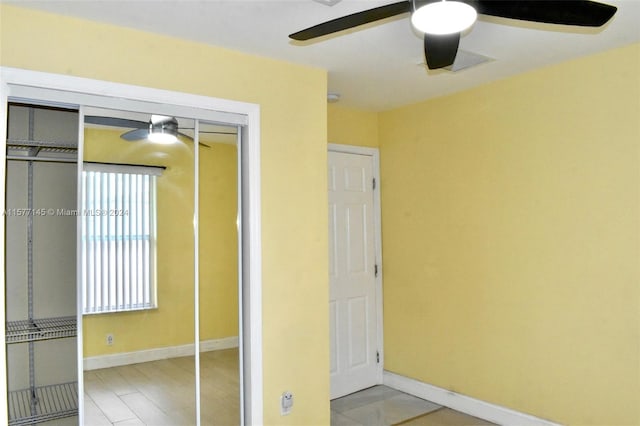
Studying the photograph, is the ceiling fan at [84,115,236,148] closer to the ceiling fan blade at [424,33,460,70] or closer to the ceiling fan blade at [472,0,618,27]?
the ceiling fan blade at [424,33,460,70]

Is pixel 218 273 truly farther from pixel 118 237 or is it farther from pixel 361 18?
pixel 361 18

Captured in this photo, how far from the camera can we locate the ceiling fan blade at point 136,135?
2800 millimetres

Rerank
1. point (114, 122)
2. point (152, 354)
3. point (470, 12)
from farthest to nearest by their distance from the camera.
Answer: point (152, 354), point (114, 122), point (470, 12)

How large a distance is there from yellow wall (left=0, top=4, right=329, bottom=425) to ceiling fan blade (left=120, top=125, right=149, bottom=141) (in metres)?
0.28

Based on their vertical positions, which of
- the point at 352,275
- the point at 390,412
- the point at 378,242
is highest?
the point at 378,242

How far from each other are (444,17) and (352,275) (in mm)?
2941

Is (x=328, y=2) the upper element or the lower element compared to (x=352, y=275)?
upper

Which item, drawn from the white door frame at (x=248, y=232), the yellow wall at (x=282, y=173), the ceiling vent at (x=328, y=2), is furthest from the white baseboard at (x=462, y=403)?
the ceiling vent at (x=328, y=2)

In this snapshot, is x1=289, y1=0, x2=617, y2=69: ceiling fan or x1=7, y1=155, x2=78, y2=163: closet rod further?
x1=7, y1=155, x2=78, y2=163: closet rod

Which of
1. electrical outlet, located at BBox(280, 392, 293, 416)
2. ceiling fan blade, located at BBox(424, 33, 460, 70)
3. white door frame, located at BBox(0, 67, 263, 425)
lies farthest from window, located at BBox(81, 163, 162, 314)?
ceiling fan blade, located at BBox(424, 33, 460, 70)

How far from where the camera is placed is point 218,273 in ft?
10.2

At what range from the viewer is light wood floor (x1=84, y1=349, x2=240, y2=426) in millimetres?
2754

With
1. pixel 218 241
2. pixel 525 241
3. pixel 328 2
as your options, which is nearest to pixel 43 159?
pixel 218 241

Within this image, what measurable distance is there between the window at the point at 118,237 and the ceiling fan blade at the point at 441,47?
170cm
